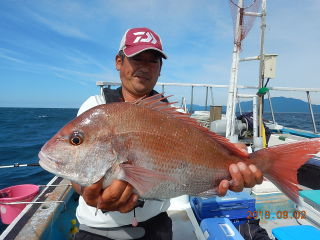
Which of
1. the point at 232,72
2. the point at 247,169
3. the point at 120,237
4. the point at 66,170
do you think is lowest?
the point at 120,237

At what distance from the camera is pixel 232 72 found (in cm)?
540

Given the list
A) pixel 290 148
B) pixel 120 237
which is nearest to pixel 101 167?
pixel 120 237

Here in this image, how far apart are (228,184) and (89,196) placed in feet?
3.93

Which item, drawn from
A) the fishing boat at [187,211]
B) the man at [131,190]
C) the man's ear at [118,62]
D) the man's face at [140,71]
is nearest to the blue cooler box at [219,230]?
the fishing boat at [187,211]

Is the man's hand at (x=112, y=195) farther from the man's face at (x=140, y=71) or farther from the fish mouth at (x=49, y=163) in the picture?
the man's face at (x=140, y=71)

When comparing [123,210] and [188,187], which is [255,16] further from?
[123,210]

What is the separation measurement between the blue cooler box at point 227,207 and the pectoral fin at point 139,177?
7.26ft

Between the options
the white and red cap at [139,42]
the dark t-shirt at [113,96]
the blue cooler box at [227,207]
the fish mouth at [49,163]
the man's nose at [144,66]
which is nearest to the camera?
the fish mouth at [49,163]

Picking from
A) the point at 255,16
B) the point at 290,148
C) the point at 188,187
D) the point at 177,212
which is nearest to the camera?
the point at 188,187

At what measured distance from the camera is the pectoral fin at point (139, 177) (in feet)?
4.43

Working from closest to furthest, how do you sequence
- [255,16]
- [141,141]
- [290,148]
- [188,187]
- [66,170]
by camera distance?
[66,170] < [141,141] < [188,187] < [290,148] < [255,16]

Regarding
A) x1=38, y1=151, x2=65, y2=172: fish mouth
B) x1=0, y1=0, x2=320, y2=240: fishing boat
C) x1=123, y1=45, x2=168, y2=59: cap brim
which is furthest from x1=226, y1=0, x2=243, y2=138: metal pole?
x1=38, y1=151, x2=65, y2=172: fish mouth

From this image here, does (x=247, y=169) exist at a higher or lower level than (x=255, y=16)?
lower

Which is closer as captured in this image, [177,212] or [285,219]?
[177,212]
